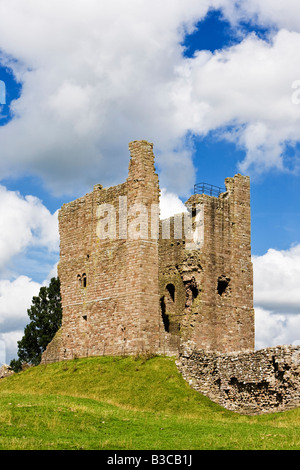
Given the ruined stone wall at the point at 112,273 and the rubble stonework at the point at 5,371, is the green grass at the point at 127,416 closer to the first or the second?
the ruined stone wall at the point at 112,273

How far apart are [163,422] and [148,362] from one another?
34.3 feet

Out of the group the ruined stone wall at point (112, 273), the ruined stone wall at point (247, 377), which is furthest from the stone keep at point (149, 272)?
the ruined stone wall at point (247, 377)

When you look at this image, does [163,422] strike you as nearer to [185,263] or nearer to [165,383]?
[165,383]

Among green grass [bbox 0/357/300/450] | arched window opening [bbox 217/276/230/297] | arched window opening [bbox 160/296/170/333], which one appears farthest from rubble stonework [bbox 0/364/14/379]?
arched window opening [bbox 217/276/230/297]

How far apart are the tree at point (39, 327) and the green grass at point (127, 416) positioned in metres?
15.4

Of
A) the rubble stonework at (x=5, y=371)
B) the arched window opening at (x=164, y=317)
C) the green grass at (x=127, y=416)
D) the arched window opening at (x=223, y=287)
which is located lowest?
the green grass at (x=127, y=416)

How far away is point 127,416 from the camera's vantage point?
22.0 metres

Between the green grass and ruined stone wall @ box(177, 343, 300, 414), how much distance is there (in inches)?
28.4

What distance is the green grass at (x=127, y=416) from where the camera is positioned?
667 inches

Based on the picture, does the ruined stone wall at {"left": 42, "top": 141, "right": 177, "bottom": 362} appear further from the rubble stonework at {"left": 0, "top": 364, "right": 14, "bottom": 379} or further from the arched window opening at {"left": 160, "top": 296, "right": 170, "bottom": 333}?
the arched window opening at {"left": 160, "top": 296, "right": 170, "bottom": 333}

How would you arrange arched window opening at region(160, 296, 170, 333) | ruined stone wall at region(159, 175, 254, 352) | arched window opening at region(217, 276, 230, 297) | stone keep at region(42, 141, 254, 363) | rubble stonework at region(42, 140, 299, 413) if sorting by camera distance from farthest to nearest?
arched window opening at region(160, 296, 170, 333), arched window opening at region(217, 276, 230, 297), ruined stone wall at region(159, 175, 254, 352), stone keep at region(42, 141, 254, 363), rubble stonework at region(42, 140, 299, 413)

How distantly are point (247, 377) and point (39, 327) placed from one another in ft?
93.4

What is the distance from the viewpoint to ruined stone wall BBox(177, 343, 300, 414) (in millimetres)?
25875
